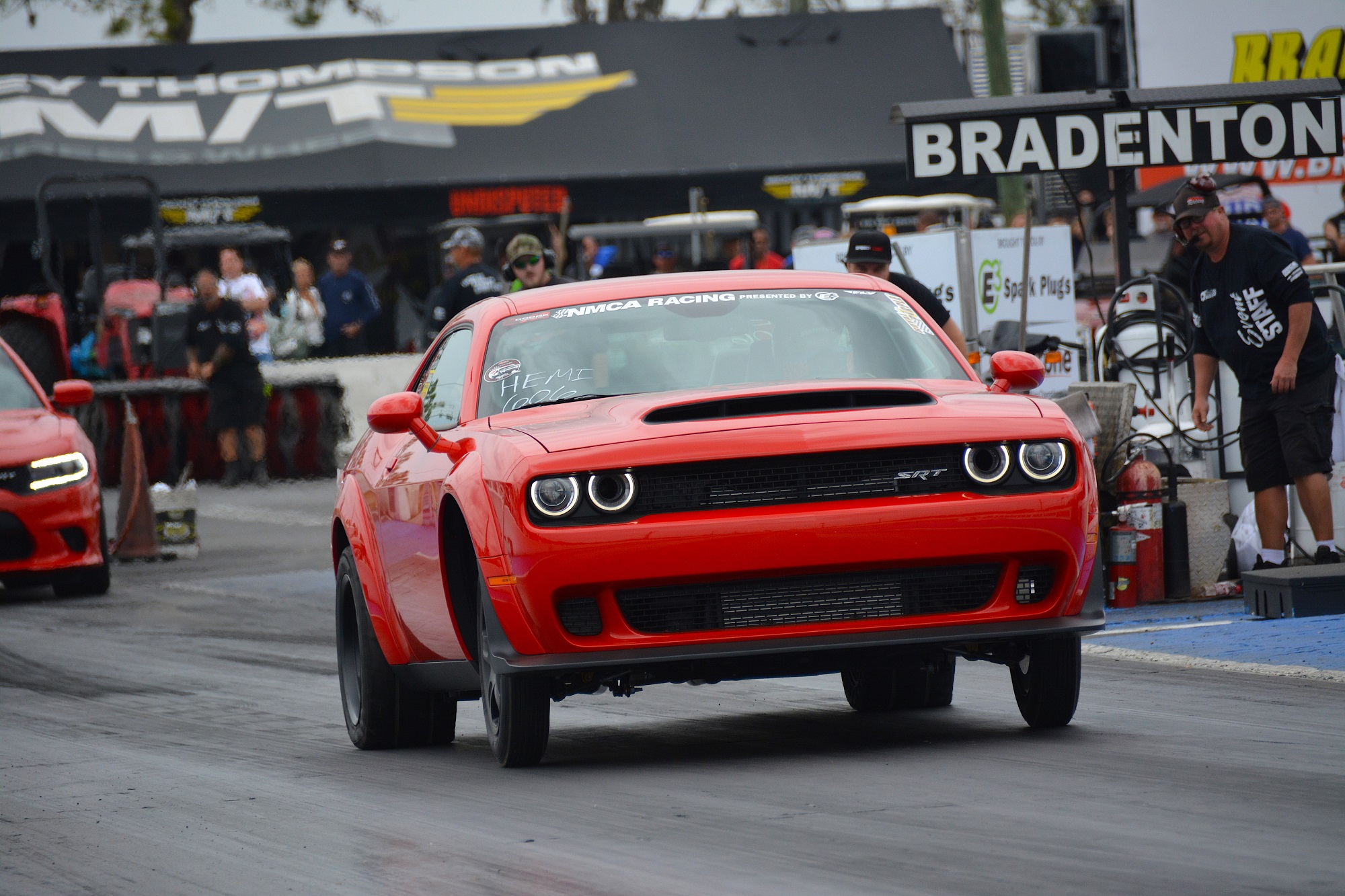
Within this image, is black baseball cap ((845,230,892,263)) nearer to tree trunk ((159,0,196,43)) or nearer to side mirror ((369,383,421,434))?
side mirror ((369,383,421,434))

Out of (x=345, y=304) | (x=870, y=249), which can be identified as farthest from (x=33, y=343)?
(x=870, y=249)

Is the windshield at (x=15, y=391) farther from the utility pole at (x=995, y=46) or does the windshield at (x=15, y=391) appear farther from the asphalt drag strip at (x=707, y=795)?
the utility pole at (x=995, y=46)

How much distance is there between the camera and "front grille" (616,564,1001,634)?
6035 mm

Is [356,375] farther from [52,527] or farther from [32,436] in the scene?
[52,527]

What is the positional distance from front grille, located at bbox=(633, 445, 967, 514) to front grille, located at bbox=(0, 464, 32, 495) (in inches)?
334

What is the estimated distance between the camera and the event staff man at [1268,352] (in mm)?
10109

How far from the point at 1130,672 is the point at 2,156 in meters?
27.7

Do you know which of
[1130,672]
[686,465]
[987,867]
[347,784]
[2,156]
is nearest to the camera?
[987,867]

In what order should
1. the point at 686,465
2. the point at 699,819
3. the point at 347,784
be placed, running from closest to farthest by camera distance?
the point at 699,819 → the point at 686,465 → the point at 347,784

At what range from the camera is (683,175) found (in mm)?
34094

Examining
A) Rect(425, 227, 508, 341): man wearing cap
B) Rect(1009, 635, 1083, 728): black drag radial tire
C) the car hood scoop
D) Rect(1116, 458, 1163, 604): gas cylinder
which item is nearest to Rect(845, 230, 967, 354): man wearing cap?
Rect(1116, 458, 1163, 604): gas cylinder

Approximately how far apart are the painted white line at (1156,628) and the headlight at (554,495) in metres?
4.40

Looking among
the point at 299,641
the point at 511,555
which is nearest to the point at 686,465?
the point at 511,555

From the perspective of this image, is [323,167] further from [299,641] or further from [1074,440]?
[1074,440]
